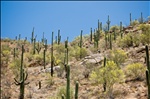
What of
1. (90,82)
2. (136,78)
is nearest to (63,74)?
(90,82)

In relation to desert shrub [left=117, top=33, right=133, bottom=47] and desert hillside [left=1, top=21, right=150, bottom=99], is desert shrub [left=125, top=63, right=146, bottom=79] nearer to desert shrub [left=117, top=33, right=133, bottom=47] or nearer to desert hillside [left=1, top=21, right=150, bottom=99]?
desert hillside [left=1, top=21, right=150, bottom=99]

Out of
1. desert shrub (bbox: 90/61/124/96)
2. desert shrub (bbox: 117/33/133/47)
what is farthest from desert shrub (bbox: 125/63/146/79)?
desert shrub (bbox: 117/33/133/47)

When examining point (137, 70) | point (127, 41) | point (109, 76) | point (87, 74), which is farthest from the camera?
point (127, 41)

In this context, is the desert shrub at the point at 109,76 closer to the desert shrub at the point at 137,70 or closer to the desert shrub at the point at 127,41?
the desert shrub at the point at 137,70

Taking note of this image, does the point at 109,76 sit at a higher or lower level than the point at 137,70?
lower

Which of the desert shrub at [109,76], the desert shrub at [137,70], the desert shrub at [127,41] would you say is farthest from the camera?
the desert shrub at [127,41]

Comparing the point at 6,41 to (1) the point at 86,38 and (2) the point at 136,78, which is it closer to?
(1) the point at 86,38

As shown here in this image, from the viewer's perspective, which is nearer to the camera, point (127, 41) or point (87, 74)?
point (87, 74)

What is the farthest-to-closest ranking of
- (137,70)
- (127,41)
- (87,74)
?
1. (127,41)
2. (87,74)
3. (137,70)

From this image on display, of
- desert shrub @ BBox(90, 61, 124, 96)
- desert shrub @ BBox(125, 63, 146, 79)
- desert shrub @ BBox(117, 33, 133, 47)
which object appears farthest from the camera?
desert shrub @ BBox(117, 33, 133, 47)

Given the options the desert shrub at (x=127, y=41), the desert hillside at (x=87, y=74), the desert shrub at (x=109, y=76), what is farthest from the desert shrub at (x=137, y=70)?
the desert shrub at (x=127, y=41)

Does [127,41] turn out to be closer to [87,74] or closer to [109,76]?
[87,74]

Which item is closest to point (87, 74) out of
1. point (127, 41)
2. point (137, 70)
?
point (137, 70)

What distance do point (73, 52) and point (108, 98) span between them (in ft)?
47.4
